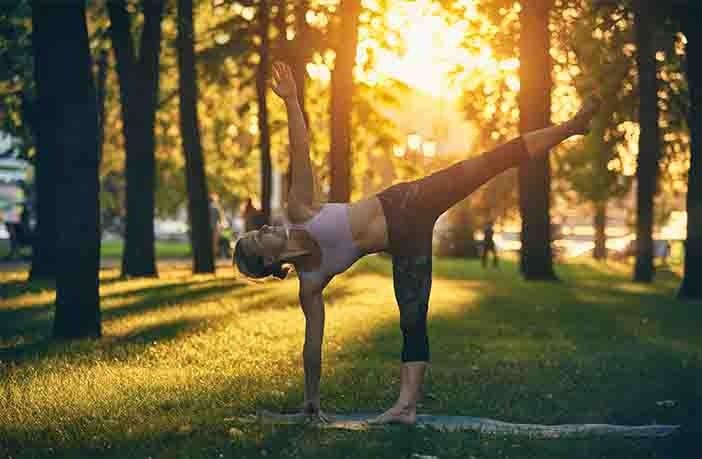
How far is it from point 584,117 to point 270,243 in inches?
90.6

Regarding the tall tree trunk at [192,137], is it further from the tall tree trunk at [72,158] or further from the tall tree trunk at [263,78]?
the tall tree trunk at [72,158]

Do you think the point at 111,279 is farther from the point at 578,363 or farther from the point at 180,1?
the point at 578,363

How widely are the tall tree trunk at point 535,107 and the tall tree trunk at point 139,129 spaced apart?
7764 mm

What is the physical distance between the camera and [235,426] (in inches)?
297

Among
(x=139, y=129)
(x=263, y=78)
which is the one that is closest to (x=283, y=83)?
(x=139, y=129)

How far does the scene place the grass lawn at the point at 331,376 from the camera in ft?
23.0

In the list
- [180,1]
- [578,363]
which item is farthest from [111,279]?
[578,363]

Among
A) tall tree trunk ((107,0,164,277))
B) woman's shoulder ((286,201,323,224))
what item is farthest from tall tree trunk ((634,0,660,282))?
woman's shoulder ((286,201,323,224))

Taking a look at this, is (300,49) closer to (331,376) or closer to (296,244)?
(331,376)

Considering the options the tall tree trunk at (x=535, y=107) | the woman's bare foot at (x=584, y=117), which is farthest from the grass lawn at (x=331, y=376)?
the tall tree trunk at (x=535, y=107)

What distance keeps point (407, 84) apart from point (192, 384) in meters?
24.8

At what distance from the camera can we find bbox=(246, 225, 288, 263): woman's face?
7.50 m

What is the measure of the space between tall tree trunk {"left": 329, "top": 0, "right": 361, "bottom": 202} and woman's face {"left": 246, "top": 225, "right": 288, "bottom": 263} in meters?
17.3

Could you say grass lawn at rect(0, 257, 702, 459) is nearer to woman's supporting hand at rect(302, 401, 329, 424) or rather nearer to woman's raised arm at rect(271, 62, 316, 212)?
woman's supporting hand at rect(302, 401, 329, 424)
